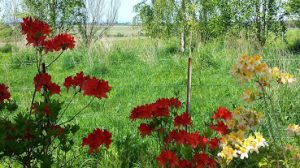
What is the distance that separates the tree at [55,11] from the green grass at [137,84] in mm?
8207

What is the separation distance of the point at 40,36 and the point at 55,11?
60.0 ft

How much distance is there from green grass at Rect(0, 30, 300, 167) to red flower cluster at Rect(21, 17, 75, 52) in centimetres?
87

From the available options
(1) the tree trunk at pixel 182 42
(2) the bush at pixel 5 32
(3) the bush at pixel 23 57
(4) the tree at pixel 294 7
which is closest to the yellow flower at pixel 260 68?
(1) the tree trunk at pixel 182 42

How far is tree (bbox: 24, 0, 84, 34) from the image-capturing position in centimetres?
2008

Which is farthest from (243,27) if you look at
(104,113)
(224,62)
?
(104,113)

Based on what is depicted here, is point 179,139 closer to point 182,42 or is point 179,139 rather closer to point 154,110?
point 154,110

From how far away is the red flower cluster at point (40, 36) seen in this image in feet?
8.56

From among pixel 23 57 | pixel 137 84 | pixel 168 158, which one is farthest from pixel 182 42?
pixel 168 158

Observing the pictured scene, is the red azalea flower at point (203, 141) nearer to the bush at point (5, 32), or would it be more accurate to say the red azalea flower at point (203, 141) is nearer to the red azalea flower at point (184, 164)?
the red azalea flower at point (184, 164)

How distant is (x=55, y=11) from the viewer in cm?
2034

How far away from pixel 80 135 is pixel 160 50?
717cm

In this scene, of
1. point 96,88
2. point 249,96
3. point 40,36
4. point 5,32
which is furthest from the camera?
point 5,32

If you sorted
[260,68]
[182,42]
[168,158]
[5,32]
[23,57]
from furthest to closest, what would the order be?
[5,32]
[182,42]
[23,57]
[168,158]
[260,68]

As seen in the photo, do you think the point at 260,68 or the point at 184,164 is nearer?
the point at 260,68
